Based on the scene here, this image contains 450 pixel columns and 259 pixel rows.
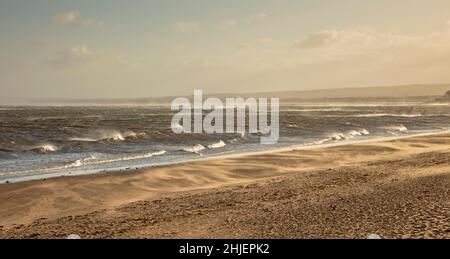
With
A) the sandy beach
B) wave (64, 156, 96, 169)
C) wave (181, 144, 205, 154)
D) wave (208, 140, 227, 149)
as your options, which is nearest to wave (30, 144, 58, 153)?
wave (64, 156, 96, 169)

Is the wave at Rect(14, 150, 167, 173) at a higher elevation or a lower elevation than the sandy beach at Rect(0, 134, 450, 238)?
lower

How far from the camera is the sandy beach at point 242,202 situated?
9477 mm

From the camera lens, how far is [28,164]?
68.6ft

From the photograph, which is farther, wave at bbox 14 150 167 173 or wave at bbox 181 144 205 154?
wave at bbox 181 144 205 154

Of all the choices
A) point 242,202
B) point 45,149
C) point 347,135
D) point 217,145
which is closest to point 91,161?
point 45,149

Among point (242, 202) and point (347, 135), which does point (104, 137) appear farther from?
point (242, 202)

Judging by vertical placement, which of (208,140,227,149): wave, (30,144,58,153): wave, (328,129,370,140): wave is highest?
(30,144,58,153): wave

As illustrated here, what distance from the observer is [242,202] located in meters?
12.3

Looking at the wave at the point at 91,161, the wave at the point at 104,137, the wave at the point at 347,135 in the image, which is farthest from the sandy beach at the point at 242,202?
the wave at the point at 347,135

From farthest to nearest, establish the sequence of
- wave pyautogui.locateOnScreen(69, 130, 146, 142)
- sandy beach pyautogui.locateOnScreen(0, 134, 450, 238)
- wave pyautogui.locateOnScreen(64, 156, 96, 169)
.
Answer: wave pyautogui.locateOnScreen(69, 130, 146, 142) → wave pyautogui.locateOnScreen(64, 156, 96, 169) → sandy beach pyautogui.locateOnScreen(0, 134, 450, 238)

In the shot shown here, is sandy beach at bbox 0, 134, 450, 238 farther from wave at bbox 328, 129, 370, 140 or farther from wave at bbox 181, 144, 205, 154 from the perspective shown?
wave at bbox 328, 129, 370, 140

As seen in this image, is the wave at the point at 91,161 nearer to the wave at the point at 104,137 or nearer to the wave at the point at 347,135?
the wave at the point at 104,137

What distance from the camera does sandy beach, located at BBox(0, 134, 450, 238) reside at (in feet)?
31.1
